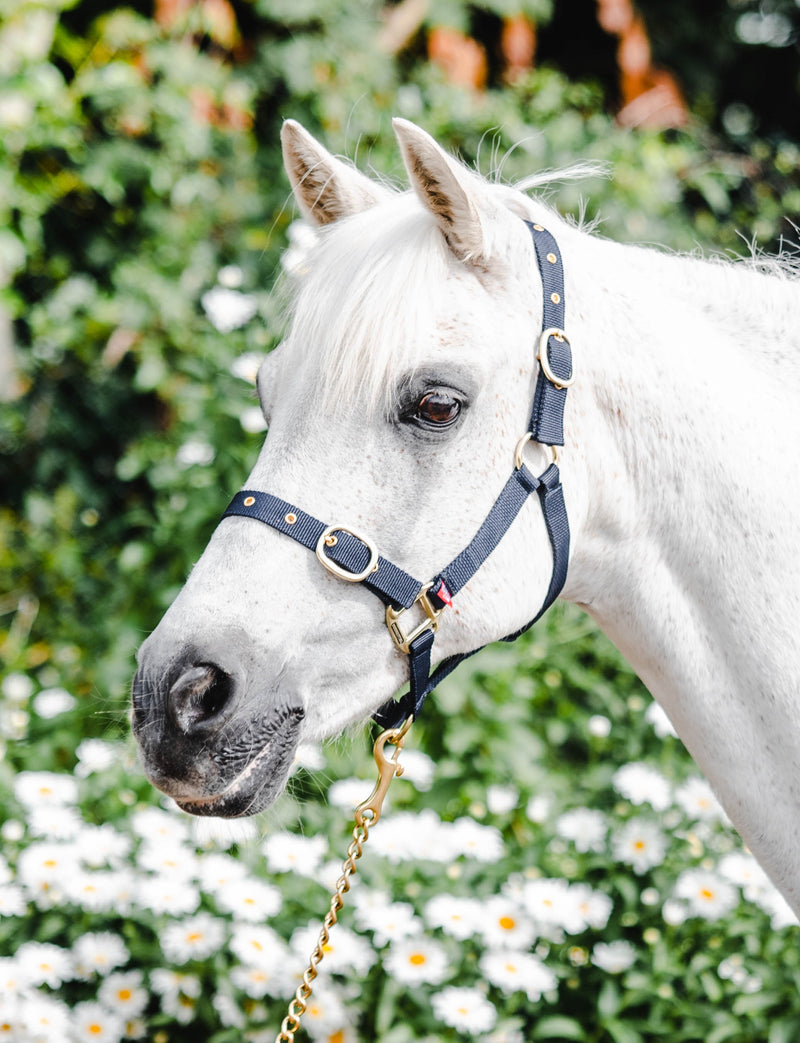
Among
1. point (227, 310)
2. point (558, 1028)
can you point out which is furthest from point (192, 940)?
point (227, 310)

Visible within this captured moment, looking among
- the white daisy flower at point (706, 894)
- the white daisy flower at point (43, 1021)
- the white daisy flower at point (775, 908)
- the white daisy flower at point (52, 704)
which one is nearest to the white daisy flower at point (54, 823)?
the white daisy flower at point (43, 1021)

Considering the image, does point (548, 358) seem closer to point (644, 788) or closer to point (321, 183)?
point (321, 183)

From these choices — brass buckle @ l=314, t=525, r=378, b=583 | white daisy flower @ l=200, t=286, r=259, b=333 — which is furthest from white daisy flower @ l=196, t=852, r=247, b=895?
white daisy flower @ l=200, t=286, r=259, b=333

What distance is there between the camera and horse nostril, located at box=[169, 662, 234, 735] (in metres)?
1.29

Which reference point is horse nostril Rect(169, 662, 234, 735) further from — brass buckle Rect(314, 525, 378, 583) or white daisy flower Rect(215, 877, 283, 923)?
white daisy flower Rect(215, 877, 283, 923)

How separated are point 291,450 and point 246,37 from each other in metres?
4.61

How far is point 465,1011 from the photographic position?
6.28 ft

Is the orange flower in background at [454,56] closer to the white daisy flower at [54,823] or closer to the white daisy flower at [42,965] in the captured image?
the white daisy flower at [54,823]

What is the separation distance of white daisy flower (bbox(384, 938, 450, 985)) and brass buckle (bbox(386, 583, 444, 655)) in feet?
2.99

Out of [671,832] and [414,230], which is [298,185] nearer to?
[414,230]

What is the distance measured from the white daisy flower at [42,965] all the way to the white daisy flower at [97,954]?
0.03 metres

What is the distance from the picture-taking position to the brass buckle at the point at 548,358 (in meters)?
1.44

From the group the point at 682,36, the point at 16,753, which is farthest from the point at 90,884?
the point at 682,36

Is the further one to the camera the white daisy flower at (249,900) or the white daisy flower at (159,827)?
the white daisy flower at (159,827)
